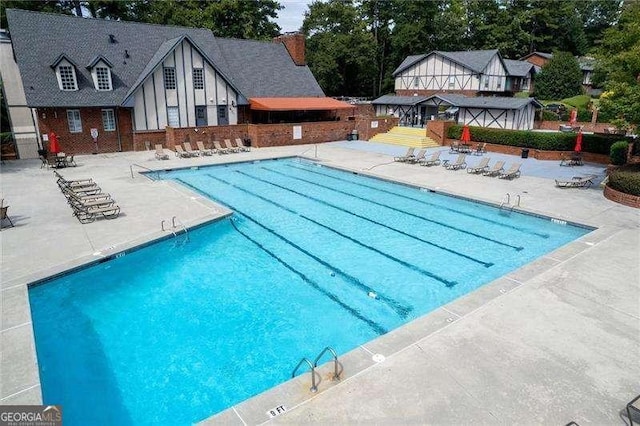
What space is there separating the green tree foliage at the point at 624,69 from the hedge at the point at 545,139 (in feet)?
24.2

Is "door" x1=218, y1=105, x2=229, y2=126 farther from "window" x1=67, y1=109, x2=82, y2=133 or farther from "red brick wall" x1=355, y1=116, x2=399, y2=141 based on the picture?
"red brick wall" x1=355, y1=116, x2=399, y2=141

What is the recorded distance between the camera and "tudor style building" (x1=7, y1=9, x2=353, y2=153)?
2570cm

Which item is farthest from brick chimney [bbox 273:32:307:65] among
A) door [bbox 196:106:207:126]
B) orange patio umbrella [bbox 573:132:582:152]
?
orange patio umbrella [bbox 573:132:582:152]

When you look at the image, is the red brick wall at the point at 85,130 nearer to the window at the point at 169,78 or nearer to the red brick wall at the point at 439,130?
the window at the point at 169,78

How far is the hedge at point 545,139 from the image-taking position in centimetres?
2441

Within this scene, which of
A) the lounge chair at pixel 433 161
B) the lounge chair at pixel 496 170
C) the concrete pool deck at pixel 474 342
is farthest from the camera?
the lounge chair at pixel 433 161

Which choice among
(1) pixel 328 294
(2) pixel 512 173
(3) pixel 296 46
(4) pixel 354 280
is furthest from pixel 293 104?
(1) pixel 328 294

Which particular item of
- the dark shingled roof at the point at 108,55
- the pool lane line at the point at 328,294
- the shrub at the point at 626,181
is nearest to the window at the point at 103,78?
the dark shingled roof at the point at 108,55

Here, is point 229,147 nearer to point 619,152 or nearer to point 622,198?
point 622,198

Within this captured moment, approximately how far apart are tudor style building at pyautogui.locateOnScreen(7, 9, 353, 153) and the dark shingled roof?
2.2 inches

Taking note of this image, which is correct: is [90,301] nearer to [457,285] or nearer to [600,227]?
[457,285]

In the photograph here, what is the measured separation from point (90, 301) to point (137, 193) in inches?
324

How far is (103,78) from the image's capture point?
2714 centimetres

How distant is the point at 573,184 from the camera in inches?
744
